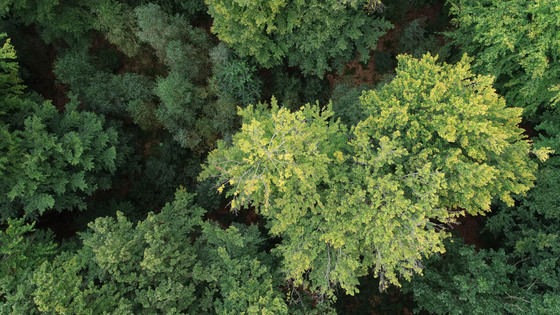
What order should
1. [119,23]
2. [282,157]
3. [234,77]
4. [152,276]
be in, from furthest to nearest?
[119,23]
[234,77]
[152,276]
[282,157]

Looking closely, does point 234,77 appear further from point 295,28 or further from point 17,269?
point 17,269

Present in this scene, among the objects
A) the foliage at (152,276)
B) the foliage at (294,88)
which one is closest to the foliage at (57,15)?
the foliage at (294,88)

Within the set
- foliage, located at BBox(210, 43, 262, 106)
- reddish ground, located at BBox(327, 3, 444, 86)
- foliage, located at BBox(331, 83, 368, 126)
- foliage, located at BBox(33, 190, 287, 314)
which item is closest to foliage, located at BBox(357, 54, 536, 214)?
foliage, located at BBox(331, 83, 368, 126)

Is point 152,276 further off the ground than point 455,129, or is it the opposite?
point 455,129

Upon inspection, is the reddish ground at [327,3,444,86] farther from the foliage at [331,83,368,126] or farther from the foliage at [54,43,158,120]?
the foliage at [54,43,158,120]

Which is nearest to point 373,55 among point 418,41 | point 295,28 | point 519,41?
point 418,41

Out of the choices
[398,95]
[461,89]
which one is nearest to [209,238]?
[398,95]
